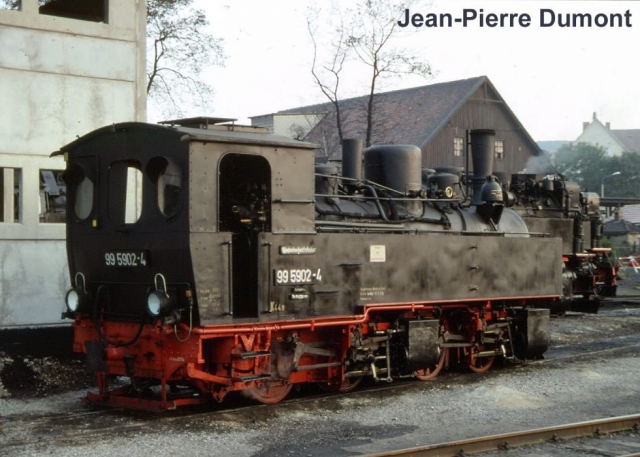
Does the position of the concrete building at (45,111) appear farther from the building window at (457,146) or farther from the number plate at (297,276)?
the building window at (457,146)

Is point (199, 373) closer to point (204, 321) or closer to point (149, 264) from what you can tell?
point (204, 321)

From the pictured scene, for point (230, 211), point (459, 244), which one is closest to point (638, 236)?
point (459, 244)

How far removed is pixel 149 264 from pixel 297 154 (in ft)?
6.58

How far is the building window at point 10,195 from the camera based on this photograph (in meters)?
12.0

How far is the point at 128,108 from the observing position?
43.4ft

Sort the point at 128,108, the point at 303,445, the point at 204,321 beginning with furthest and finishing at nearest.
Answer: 1. the point at 128,108
2. the point at 204,321
3. the point at 303,445

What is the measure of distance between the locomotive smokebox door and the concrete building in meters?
5.08

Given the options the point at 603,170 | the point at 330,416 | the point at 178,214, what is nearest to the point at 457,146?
the point at 603,170

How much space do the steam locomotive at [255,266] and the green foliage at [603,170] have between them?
48579mm

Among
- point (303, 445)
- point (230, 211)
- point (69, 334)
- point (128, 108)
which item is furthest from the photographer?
point (128, 108)

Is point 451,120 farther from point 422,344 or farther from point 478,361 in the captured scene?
point 422,344

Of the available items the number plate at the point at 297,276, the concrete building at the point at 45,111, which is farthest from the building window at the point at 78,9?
the number plate at the point at 297,276

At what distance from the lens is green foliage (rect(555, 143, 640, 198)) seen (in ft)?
193

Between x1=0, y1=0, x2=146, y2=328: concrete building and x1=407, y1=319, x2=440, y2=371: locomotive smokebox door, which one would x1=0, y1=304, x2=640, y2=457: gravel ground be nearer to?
x1=407, y1=319, x2=440, y2=371: locomotive smokebox door
